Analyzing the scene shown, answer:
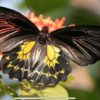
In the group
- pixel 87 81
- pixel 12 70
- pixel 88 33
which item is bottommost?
pixel 87 81

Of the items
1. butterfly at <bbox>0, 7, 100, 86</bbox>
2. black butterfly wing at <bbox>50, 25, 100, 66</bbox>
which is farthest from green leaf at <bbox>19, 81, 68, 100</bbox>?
black butterfly wing at <bbox>50, 25, 100, 66</bbox>

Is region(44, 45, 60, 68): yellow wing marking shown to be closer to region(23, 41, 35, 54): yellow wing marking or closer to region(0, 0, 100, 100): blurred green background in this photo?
region(23, 41, 35, 54): yellow wing marking

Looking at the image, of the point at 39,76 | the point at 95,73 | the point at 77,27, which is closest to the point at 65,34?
the point at 77,27

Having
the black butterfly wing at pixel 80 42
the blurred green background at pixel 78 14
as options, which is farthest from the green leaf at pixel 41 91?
the blurred green background at pixel 78 14

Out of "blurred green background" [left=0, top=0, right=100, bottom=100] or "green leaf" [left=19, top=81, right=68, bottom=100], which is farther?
"blurred green background" [left=0, top=0, right=100, bottom=100]

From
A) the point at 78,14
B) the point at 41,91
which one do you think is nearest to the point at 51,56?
the point at 41,91

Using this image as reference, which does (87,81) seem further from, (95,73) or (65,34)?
(65,34)
